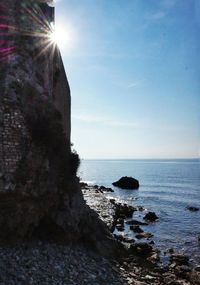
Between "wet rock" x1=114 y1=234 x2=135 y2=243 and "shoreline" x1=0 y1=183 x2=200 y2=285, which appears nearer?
"shoreline" x1=0 y1=183 x2=200 y2=285

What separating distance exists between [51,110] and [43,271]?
9.56 m

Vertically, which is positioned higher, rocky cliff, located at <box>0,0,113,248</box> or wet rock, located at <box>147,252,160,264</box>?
rocky cliff, located at <box>0,0,113,248</box>

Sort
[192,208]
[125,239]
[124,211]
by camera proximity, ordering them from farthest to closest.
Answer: [192,208]
[124,211]
[125,239]

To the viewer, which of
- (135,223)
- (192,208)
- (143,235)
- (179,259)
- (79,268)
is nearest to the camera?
(79,268)

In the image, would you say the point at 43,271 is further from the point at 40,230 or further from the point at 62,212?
the point at 62,212

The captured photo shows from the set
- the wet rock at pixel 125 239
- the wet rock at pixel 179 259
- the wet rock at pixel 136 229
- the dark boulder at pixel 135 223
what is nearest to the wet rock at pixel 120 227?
the wet rock at pixel 136 229

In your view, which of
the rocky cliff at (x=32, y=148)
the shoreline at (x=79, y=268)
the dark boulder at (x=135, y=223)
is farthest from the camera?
the dark boulder at (x=135, y=223)

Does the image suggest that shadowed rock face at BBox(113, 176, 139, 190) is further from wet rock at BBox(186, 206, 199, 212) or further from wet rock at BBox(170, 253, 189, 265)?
wet rock at BBox(170, 253, 189, 265)

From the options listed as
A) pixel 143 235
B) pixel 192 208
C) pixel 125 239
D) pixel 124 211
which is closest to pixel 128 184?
pixel 192 208

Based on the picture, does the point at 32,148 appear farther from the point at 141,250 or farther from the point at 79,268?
the point at 141,250

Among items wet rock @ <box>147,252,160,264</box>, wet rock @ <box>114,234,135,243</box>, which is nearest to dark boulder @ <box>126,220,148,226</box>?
wet rock @ <box>114,234,135,243</box>

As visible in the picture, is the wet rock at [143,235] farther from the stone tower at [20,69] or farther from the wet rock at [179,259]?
the stone tower at [20,69]

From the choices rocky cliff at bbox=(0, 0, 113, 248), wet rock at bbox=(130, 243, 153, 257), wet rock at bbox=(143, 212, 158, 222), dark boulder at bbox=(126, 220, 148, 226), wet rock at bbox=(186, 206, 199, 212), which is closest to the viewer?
rocky cliff at bbox=(0, 0, 113, 248)

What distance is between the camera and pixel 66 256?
60.6 feet
